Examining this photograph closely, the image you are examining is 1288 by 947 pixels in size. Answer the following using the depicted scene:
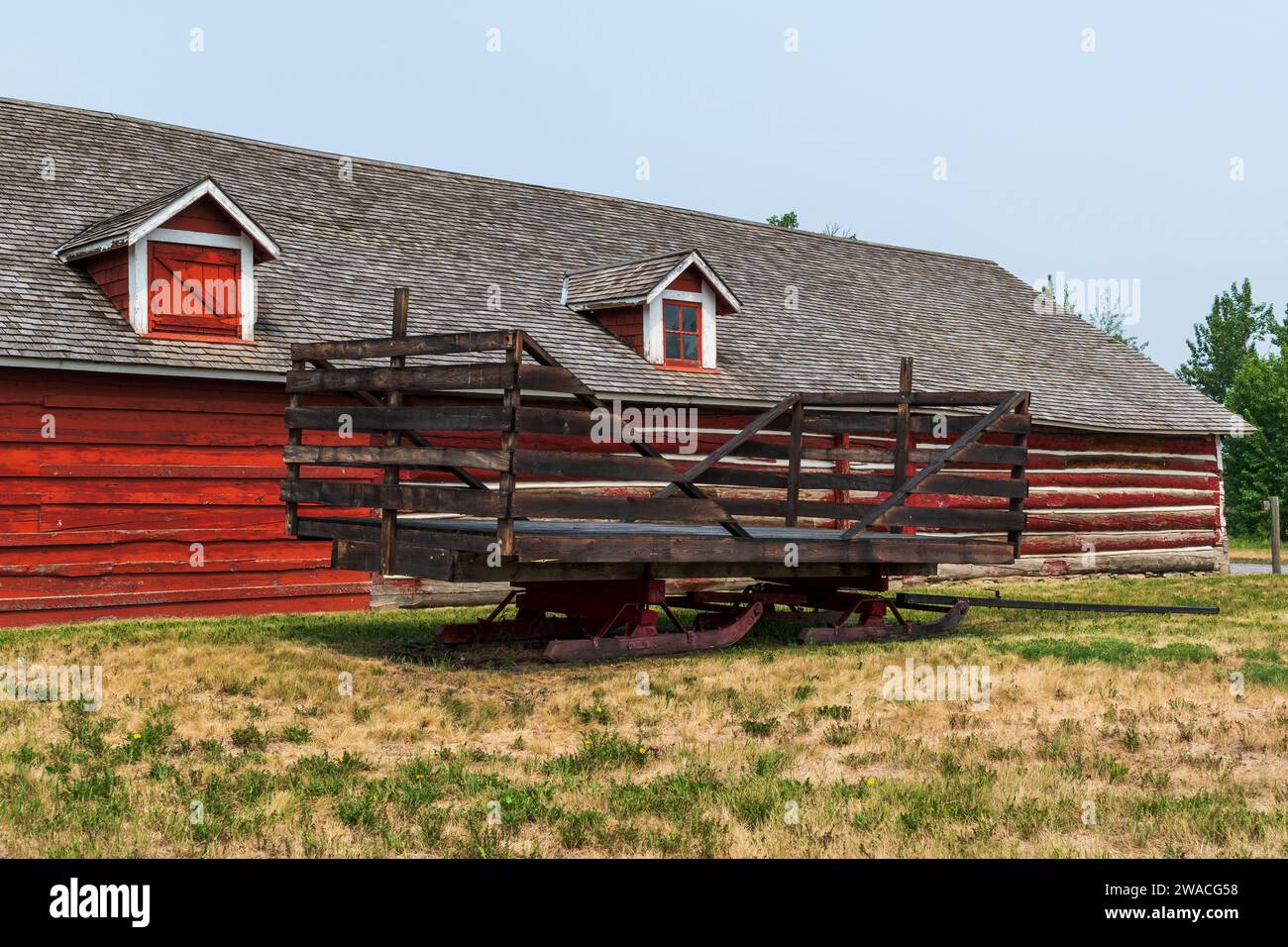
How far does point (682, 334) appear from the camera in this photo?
1884cm

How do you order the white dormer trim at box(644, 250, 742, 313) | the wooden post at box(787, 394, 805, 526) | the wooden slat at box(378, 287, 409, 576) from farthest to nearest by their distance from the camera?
the white dormer trim at box(644, 250, 742, 313), the wooden post at box(787, 394, 805, 526), the wooden slat at box(378, 287, 409, 576)

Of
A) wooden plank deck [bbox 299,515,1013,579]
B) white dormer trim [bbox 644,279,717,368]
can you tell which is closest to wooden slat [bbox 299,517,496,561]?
wooden plank deck [bbox 299,515,1013,579]

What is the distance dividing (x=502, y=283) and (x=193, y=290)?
5.11m

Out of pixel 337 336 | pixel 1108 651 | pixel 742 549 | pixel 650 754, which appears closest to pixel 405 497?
pixel 742 549

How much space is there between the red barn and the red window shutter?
0.03 m

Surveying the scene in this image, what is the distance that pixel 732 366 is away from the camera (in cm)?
1936

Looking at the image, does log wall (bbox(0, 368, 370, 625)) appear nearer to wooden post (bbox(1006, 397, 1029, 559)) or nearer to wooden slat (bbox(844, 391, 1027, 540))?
wooden slat (bbox(844, 391, 1027, 540))

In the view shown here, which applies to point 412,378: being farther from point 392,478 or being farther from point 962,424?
point 962,424

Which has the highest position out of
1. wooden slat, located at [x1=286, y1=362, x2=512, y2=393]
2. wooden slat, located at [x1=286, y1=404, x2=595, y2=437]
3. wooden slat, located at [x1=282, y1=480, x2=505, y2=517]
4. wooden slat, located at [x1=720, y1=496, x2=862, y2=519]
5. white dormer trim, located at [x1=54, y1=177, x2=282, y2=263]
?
white dormer trim, located at [x1=54, y1=177, x2=282, y2=263]

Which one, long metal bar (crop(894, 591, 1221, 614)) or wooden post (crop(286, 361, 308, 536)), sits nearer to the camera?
wooden post (crop(286, 361, 308, 536))

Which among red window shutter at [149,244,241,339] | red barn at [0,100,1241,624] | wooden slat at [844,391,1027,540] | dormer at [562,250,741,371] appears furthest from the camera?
dormer at [562,250,741,371]

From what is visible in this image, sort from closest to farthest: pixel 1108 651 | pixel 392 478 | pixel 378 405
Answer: pixel 392 478
pixel 378 405
pixel 1108 651

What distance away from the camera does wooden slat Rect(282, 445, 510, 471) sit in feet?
30.6
